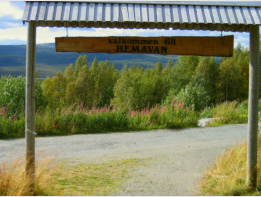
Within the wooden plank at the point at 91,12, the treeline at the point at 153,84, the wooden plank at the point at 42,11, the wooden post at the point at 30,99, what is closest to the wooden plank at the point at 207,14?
the wooden plank at the point at 91,12

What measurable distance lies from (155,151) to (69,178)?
3105mm

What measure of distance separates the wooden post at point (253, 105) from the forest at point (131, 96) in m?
6.26

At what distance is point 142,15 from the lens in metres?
4.52

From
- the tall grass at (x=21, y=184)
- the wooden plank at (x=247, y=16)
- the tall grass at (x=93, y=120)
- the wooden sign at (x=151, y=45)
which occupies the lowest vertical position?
the tall grass at (x=21, y=184)

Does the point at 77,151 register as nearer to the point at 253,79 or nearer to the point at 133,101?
the point at 253,79

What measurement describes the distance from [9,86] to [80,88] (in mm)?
59373

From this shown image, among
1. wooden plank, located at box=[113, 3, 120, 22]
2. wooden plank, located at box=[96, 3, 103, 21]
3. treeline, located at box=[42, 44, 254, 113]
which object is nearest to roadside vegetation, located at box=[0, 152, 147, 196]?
wooden plank, located at box=[96, 3, 103, 21]

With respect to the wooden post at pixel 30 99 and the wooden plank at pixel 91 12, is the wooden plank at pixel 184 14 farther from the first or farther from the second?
the wooden post at pixel 30 99

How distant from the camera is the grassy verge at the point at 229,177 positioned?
4773 mm

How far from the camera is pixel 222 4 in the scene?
15.7ft

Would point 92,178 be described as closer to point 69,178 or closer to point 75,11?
point 69,178

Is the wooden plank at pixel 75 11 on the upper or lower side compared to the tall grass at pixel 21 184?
upper

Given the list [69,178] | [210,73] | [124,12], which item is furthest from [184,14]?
[210,73]

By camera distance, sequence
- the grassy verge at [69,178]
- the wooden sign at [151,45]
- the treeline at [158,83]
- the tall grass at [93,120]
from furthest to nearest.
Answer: the treeline at [158,83]
the tall grass at [93,120]
the wooden sign at [151,45]
the grassy verge at [69,178]
